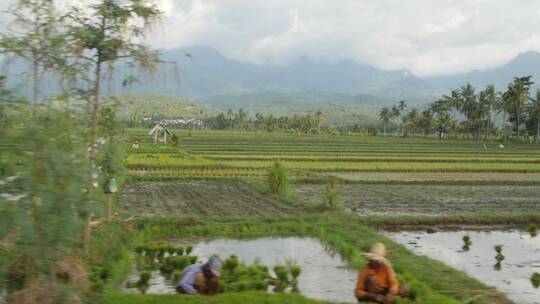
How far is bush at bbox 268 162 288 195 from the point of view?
78.4ft

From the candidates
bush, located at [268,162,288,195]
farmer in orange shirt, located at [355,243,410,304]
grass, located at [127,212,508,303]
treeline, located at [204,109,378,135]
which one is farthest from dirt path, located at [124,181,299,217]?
treeline, located at [204,109,378,135]

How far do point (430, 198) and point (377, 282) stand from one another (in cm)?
1676

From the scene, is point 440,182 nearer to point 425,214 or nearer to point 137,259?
point 425,214

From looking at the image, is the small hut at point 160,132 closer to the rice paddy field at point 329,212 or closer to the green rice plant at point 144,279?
the rice paddy field at point 329,212

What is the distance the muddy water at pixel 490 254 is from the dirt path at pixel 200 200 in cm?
521

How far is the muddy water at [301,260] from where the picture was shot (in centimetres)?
1021

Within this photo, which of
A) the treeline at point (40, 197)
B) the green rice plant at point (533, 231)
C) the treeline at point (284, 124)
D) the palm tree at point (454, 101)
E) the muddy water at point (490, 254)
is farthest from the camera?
the treeline at point (284, 124)

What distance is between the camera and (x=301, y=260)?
1280 centimetres

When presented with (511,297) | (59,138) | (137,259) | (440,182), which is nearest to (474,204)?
(440,182)

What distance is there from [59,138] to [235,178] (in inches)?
927

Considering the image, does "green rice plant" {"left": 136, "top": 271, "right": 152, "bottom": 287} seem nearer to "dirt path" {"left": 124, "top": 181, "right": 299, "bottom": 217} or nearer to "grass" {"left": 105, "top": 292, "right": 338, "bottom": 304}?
"grass" {"left": 105, "top": 292, "right": 338, "bottom": 304}

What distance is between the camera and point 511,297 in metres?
10.1

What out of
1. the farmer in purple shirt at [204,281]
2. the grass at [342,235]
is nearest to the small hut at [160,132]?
the grass at [342,235]

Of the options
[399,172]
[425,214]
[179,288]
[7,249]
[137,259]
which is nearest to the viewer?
[7,249]
